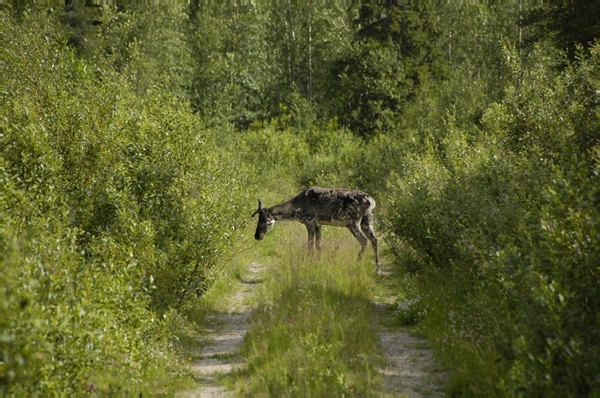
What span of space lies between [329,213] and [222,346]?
5296 millimetres

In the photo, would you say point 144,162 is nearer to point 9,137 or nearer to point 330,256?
point 9,137

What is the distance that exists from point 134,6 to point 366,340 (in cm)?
3541

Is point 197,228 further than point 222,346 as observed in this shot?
Yes

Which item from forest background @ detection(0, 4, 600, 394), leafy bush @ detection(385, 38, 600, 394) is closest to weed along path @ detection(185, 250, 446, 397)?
forest background @ detection(0, 4, 600, 394)

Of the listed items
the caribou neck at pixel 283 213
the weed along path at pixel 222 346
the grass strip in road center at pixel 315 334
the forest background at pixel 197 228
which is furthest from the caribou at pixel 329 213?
the weed along path at pixel 222 346

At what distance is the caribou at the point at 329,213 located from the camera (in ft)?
40.8

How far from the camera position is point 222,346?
8438mm

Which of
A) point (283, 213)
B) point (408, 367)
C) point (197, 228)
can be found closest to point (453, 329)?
point (408, 367)

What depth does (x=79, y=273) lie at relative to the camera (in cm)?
586

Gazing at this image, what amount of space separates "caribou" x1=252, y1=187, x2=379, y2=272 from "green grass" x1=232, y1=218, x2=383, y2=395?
0.62m

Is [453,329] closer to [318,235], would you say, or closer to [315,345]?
[315,345]

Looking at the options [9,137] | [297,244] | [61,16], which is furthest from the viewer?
[61,16]

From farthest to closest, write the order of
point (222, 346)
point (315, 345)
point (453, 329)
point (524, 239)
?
point (222, 346), point (453, 329), point (315, 345), point (524, 239)


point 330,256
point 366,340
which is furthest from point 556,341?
point 330,256
